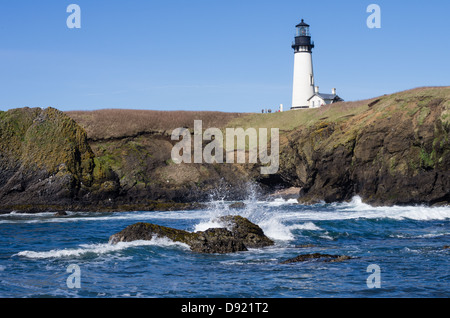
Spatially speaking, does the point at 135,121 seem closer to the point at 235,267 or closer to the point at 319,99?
the point at 319,99

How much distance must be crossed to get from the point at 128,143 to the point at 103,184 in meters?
12.0

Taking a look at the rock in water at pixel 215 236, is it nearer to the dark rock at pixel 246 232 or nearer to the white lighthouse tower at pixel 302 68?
the dark rock at pixel 246 232

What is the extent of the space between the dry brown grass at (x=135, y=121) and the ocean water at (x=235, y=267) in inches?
1364

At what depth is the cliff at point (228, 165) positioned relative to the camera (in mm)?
38594

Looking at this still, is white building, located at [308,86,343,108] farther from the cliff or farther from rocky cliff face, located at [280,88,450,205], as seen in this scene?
rocky cliff face, located at [280,88,450,205]

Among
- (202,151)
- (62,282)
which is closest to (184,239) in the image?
(62,282)

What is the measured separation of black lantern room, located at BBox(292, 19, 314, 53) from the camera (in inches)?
2950

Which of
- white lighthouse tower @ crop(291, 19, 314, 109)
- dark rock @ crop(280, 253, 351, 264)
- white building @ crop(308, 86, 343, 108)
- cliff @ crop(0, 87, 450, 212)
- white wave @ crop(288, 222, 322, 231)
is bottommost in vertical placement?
white wave @ crop(288, 222, 322, 231)

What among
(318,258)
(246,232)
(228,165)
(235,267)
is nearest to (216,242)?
(246,232)

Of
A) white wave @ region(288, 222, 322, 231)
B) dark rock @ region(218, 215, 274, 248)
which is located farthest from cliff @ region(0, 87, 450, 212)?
dark rock @ region(218, 215, 274, 248)

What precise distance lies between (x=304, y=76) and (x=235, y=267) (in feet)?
212

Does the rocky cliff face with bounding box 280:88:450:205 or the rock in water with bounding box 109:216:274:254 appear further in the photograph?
the rocky cliff face with bounding box 280:88:450:205

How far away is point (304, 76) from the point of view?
7656 cm

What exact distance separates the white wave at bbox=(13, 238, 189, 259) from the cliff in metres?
22.4
